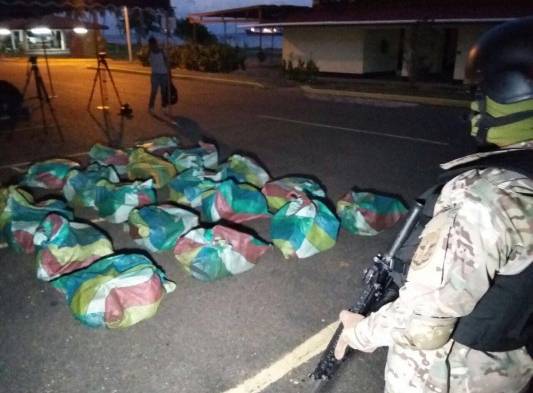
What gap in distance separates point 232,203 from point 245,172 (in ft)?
2.99

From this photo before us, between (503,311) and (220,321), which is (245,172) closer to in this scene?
(220,321)

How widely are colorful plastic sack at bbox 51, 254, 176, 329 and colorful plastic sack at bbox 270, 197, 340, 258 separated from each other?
115cm

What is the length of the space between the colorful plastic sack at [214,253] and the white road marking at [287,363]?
93cm

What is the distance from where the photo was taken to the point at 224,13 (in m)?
24.4

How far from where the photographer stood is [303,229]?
3.59 meters

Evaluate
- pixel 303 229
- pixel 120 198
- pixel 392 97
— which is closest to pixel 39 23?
pixel 120 198

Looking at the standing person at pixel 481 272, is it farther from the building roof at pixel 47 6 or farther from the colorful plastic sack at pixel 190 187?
the building roof at pixel 47 6

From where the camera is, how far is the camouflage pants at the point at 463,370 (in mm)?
1220

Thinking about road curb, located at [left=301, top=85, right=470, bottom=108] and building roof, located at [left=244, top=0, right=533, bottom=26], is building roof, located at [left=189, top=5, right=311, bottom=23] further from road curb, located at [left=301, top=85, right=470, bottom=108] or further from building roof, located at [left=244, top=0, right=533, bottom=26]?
road curb, located at [left=301, top=85, right=470, bottom=108]

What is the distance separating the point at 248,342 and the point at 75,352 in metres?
1.08

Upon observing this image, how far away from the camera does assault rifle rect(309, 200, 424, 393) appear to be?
1.71 metres

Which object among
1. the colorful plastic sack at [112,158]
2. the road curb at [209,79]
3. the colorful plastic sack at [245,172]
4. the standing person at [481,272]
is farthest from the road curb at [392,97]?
the standing person at [481,272]

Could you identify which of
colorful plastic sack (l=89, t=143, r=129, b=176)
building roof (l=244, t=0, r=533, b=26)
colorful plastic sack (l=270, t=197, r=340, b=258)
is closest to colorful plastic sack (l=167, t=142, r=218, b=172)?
colorful plastic sack (l=89, t=143, r=129, b=176)

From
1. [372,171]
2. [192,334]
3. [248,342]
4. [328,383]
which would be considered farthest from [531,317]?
[372,171]
